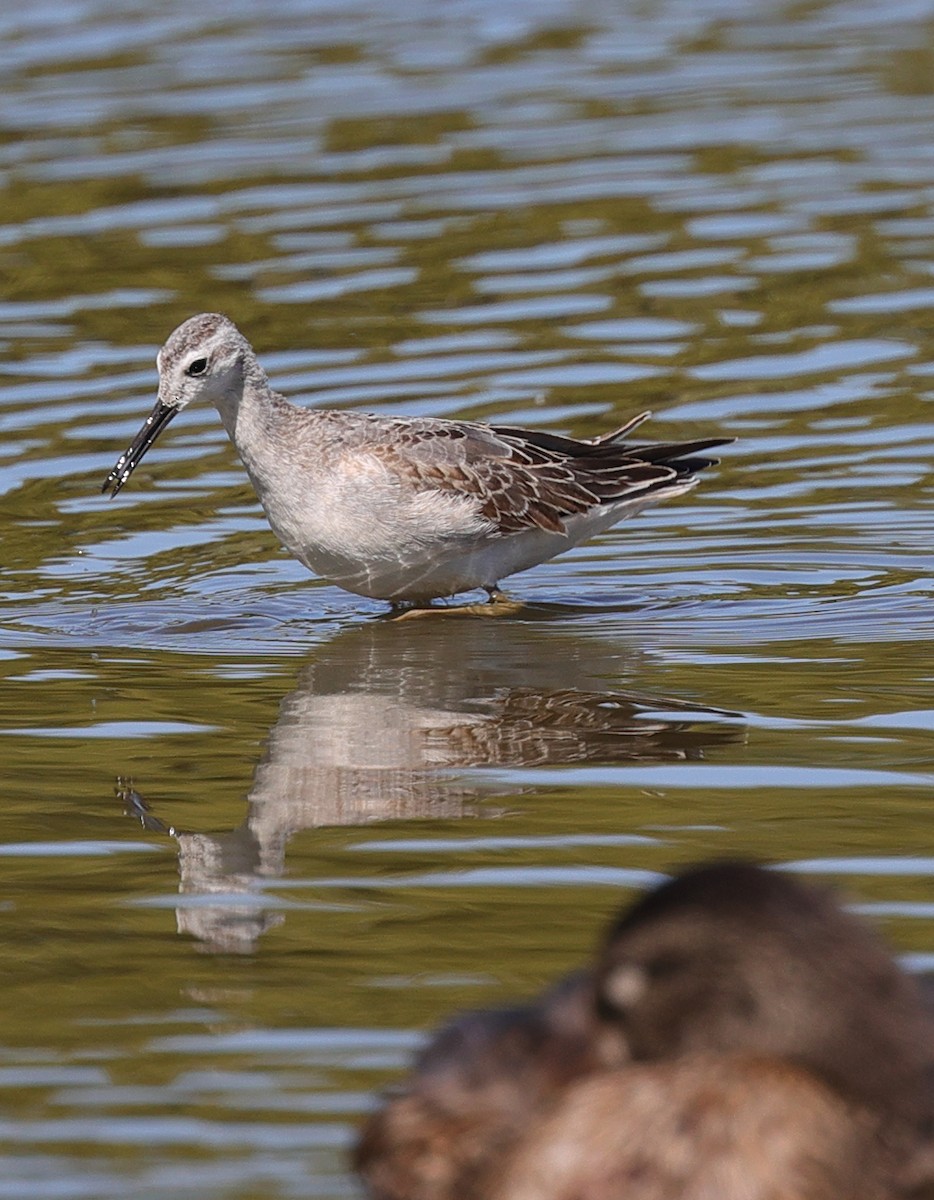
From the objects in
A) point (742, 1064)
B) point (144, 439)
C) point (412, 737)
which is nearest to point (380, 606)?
point (144, 439)

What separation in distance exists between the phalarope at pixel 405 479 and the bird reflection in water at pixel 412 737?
0.51 metres

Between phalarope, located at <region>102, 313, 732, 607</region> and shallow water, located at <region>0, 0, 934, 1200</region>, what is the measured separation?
254 millimetres

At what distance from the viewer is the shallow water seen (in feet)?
20.0

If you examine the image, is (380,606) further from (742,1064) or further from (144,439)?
(742,1064)

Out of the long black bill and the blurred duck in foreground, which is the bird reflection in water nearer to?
the long black bill

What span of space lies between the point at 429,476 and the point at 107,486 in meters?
1.40

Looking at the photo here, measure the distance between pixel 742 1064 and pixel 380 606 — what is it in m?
6.90

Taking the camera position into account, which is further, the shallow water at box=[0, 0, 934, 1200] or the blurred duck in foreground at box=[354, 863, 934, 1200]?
the shallow water at box=[0, 0, 934, 1200]

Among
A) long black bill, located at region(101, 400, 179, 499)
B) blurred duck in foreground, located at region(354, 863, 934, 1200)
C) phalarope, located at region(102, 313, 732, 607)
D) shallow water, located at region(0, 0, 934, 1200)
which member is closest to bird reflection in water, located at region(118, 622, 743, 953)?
shallow water, located at region(0, 0, 934, 1200)

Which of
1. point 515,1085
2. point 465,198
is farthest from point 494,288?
point 515,1085

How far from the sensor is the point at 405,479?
1061cm

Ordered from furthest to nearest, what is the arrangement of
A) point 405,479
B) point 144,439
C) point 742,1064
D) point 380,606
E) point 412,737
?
point 380,606 → point 144,439 → point 405,479 → point 412,737 → point 742,1064

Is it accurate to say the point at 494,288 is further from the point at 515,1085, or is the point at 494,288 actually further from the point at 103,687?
the point at 515,1085

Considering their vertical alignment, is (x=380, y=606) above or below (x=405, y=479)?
below
